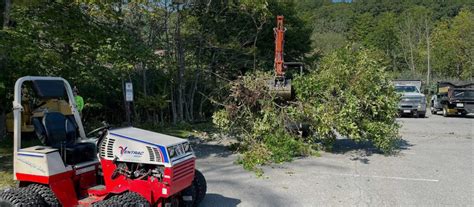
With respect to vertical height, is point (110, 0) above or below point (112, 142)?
above

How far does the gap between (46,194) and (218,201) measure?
8.22 feet

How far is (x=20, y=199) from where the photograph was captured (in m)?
4.64

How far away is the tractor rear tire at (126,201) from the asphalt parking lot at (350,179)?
182cm

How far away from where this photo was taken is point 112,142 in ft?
15.9

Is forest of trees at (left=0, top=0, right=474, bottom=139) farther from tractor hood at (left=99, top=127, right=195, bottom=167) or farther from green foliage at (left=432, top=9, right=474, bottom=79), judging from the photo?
green foliage at (left=432, top=9, right=474, bottom=79)

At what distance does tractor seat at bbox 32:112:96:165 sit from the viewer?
5141 millimetres

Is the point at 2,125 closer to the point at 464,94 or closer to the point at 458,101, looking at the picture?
the point at 458,101

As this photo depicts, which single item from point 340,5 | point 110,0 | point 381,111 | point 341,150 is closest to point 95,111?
point 110,0

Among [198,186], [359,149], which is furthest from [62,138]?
[359,149]

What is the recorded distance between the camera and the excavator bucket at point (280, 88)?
1042 cm

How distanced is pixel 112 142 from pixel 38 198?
990mm

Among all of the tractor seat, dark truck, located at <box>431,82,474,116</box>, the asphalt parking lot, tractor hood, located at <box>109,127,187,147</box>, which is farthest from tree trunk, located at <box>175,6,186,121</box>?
dark truck, located at <box>431,82,474,116</box>

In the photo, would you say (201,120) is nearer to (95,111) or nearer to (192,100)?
(192,100)

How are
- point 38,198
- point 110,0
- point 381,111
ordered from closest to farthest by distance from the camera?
point 38,198, point 110,0, point 381,111
